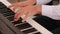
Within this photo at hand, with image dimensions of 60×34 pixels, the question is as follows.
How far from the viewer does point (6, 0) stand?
3.75ft

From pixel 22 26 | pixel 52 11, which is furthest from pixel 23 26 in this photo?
pixel 52 11

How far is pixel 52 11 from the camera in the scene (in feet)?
2.59

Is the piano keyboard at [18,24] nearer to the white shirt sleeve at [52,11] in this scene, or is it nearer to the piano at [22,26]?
the piano at [22,26]

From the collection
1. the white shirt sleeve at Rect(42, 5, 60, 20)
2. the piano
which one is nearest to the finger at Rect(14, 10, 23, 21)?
the piano

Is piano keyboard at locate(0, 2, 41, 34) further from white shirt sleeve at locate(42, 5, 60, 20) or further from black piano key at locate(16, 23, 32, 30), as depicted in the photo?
white shirt sleeve at locate(42, 5, 60, 20)

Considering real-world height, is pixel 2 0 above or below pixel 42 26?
above

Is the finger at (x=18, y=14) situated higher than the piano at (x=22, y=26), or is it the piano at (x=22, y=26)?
the finger at (x=18, y=14)

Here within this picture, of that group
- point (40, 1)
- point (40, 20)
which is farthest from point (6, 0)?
point (40, 20)

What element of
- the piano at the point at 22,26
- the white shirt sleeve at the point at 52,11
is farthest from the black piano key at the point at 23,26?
the white shirt sleeve at the point at 52,11

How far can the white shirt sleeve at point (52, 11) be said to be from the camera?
78cm

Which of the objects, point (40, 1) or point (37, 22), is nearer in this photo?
point (37, 22)

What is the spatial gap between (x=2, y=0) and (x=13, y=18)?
0.31 metres

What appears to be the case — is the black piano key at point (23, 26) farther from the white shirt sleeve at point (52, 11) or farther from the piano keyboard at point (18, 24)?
the white shirt sleeve at point (52, 11)

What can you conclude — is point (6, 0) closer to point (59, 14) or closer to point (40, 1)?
point (40, 1)
